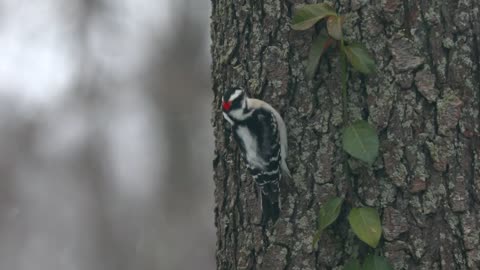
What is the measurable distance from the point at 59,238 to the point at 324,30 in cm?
723

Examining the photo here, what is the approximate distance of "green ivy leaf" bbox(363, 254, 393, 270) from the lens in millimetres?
1589

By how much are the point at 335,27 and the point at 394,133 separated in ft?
0.87

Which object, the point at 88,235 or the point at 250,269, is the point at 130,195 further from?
the point at 250,269

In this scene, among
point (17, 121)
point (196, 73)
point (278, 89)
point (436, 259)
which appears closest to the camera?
point (436, 259)

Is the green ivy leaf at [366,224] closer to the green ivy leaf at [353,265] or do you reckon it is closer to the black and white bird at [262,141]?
the green ivy leaf at [353,265]

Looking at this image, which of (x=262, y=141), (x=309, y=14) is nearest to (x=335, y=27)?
(x=309, y=14)

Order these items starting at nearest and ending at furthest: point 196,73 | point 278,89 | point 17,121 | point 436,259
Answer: point 436,259 → point 278,89 → point 17,121 → point 196,73

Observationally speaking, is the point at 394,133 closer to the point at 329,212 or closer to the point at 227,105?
the point at 329,212

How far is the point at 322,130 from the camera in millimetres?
1676

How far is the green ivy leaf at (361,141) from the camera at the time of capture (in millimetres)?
1587

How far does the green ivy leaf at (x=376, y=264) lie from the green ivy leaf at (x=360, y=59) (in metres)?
0.40

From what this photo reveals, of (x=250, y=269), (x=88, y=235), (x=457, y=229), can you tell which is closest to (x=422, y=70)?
(x=457, y=229)

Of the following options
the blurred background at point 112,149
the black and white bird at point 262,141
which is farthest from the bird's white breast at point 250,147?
the blurred background at point 112,149

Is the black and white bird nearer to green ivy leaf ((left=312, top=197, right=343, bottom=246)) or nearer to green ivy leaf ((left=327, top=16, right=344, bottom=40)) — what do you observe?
green ivy leaf ((left=312, top=197, right=343, bottom=246))
